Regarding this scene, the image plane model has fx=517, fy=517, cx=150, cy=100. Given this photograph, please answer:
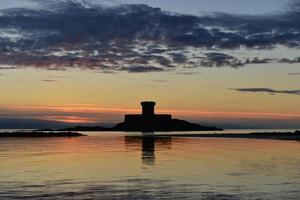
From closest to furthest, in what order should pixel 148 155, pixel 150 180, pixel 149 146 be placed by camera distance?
pixel 150 180 < pixel 148 155 < pixel 149 146

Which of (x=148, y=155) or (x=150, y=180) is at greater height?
(x=150, y=180)

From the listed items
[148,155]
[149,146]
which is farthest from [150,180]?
[149,146]

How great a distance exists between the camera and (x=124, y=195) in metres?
27.9

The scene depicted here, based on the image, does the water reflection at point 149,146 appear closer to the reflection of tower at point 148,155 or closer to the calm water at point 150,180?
the reflection of tower at point 148,155

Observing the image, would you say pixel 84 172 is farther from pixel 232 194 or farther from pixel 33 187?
Answer: pixel 232 194

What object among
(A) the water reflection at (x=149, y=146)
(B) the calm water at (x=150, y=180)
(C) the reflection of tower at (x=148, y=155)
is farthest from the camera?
(A) the water reflection at (x=149, y=146)

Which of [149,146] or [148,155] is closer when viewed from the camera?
[148,155]

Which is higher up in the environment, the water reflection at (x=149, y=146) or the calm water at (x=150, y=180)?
the calm water at (x=150, y=180)

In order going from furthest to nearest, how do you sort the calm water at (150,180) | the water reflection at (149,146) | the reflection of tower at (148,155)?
the water reflection at (149,146)
the reflection of tower at (148,155)
the calm water at (150,180)

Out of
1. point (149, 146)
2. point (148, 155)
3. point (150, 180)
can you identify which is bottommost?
point (149, 146)

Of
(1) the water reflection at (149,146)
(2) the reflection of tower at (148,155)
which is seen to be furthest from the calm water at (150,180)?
(1) the water reflection at (149,146)

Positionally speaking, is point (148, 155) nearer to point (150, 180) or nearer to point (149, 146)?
point (150, 180)

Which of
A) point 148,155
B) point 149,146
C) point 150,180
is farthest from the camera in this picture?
point 149,146

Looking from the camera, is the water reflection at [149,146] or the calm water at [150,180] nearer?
the calm water at [150,180]
